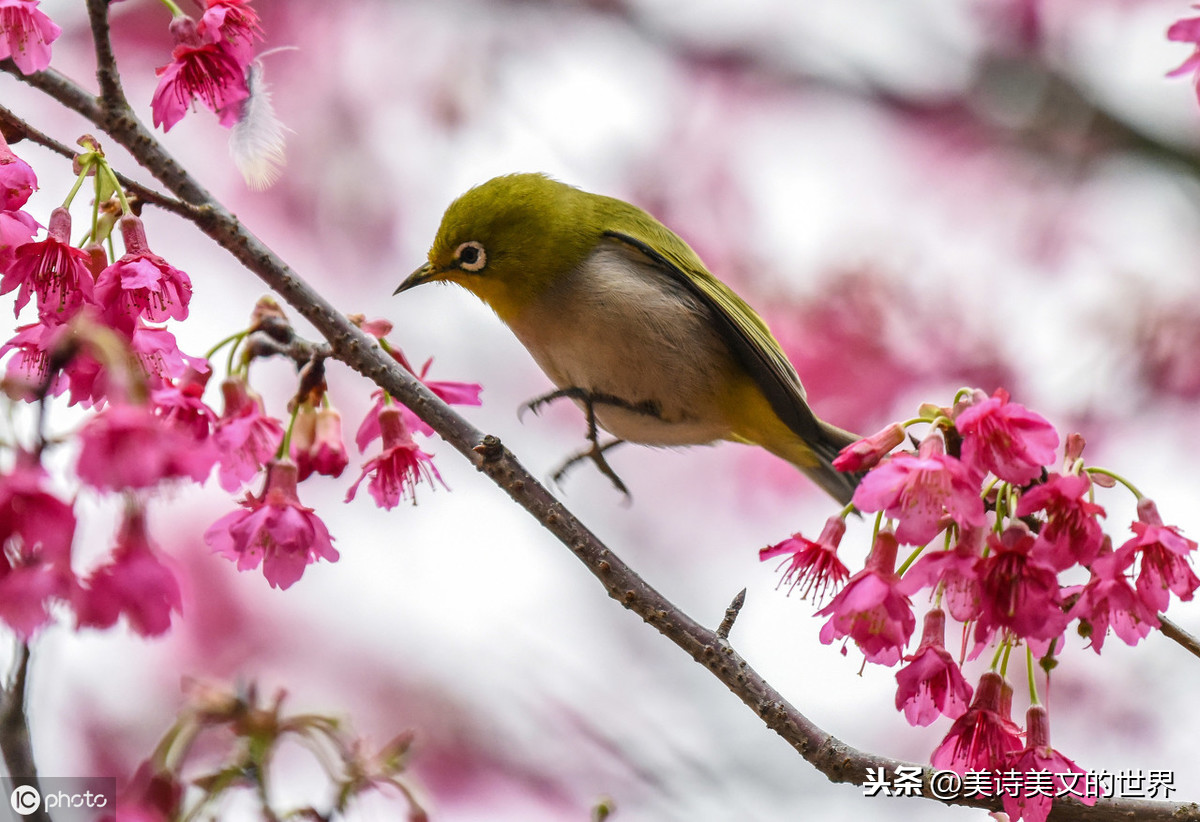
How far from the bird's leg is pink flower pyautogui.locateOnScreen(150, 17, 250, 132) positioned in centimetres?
110

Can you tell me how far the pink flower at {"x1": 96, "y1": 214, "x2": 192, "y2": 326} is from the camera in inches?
78.3

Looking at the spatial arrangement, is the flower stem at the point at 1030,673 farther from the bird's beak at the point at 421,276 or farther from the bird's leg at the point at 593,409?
the bird's beak at the point at 421,276

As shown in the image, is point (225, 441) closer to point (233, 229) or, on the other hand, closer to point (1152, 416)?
point (233, 229)

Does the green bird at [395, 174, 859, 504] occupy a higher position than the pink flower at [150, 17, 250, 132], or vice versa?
the green bird at [395, 174, 859, 504]

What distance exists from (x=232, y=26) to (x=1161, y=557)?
6.80 feet

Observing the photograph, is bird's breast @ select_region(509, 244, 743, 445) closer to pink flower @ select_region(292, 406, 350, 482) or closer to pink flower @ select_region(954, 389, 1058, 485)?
pink flower @ select_region(292, 406, 350, 482)

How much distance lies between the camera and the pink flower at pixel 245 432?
7.12 feet

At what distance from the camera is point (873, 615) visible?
195 centimetres

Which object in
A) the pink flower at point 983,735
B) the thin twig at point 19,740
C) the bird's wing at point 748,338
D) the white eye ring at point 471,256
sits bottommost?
the thin twig at point 19,740

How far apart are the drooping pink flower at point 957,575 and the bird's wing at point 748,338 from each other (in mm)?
1447

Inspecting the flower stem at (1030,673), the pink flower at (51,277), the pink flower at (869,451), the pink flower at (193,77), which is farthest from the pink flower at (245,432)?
the flower stem at (1030,673)

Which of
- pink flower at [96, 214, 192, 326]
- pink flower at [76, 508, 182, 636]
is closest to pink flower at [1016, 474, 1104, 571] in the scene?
pink flower at [76, 508, 182, 636]

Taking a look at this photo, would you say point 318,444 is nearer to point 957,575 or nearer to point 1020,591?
point 957,575

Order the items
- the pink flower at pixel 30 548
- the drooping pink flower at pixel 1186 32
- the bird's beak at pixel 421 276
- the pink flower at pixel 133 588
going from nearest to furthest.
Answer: the pink flower at pixel 30 548, the pink flower at pixel 133 588, the drooping pink flower at pixel 1186 32, the bird's beak at pixel 421 276
